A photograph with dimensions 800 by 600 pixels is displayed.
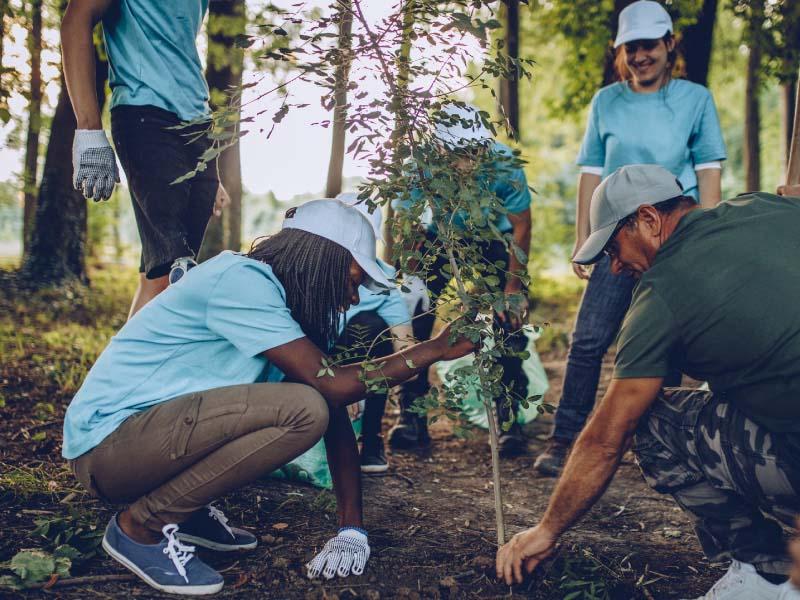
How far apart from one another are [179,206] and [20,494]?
134cm

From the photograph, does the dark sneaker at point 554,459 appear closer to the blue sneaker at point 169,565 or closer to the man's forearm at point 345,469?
the man's forearm at point 345,469

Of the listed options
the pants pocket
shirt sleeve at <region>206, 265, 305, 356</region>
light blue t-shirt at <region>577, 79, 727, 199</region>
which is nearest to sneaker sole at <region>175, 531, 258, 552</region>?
the pants pocket

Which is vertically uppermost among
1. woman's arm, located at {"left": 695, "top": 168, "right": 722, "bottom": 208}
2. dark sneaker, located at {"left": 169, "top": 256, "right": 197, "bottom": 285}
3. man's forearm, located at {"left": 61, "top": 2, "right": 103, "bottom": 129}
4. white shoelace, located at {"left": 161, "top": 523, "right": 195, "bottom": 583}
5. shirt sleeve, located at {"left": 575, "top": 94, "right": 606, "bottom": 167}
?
man's forearm, located at {"left": 61, "top": 2, "right": 103, "bottom": 129}

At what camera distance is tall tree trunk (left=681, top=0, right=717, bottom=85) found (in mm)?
6043

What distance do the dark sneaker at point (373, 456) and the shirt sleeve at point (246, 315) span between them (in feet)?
5.00

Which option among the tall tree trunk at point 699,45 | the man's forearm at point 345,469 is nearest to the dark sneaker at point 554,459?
the man's forearm at point 345,469

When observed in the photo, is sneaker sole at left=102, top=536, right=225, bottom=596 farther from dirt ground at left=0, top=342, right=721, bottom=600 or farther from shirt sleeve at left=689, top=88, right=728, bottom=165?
shirt sleeve at left=689, top=88, right=728, bottom=165

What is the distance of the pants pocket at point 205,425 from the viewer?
235 cm

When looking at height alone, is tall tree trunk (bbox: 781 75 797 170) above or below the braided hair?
above

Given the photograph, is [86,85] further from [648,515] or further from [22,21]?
[648,515]

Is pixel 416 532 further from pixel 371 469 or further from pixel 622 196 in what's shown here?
pixel 622 196

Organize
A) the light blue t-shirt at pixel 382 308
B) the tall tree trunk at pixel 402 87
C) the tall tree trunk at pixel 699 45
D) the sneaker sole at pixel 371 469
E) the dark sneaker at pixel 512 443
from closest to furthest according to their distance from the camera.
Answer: the tall tree trunk at pixel 402 87, the light blue t-shirt at pixel 382 308, the sneaker sole at pixel 371 469, the dark sneaker at pixel 512 443, the tall tree trunk at pixel 699 45

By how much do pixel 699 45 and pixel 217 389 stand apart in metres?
5.30

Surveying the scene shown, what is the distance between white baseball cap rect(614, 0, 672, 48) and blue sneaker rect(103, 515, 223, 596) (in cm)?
296
